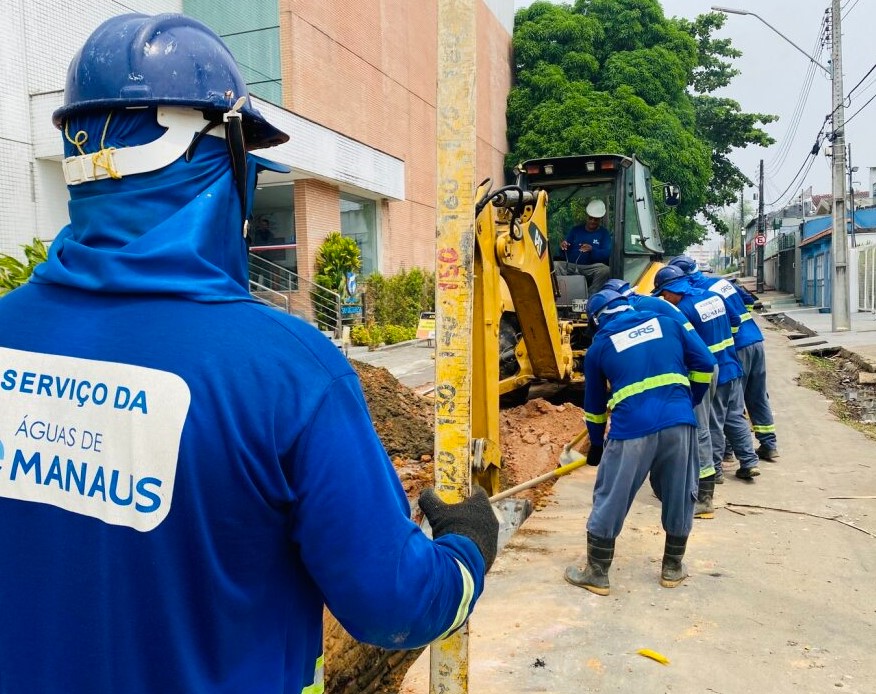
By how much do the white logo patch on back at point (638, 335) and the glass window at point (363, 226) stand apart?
48.3ft

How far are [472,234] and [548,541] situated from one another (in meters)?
3.36

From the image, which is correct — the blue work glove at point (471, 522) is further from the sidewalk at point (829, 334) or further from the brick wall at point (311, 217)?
the brick wall at point (311, 217)

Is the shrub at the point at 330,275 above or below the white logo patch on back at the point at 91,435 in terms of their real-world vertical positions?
above

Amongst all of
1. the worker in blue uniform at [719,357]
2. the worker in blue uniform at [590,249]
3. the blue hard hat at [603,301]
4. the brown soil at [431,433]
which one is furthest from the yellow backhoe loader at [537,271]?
the worker in blue uniform at [719,357]

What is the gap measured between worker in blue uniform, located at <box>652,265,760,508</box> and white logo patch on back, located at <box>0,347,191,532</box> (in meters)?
5.80

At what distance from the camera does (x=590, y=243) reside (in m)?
8.73

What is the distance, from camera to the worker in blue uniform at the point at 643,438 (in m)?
4.30

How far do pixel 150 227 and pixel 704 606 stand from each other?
3.91 m

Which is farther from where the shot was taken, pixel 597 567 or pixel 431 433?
pixel 431 433

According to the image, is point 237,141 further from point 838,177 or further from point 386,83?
point 386,83

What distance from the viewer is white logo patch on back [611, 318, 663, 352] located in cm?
438

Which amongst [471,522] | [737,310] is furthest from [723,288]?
[471,522]

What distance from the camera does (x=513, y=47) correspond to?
98.6 feet

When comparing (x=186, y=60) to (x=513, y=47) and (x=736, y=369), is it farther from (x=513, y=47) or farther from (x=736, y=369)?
(x=513, y=47)
